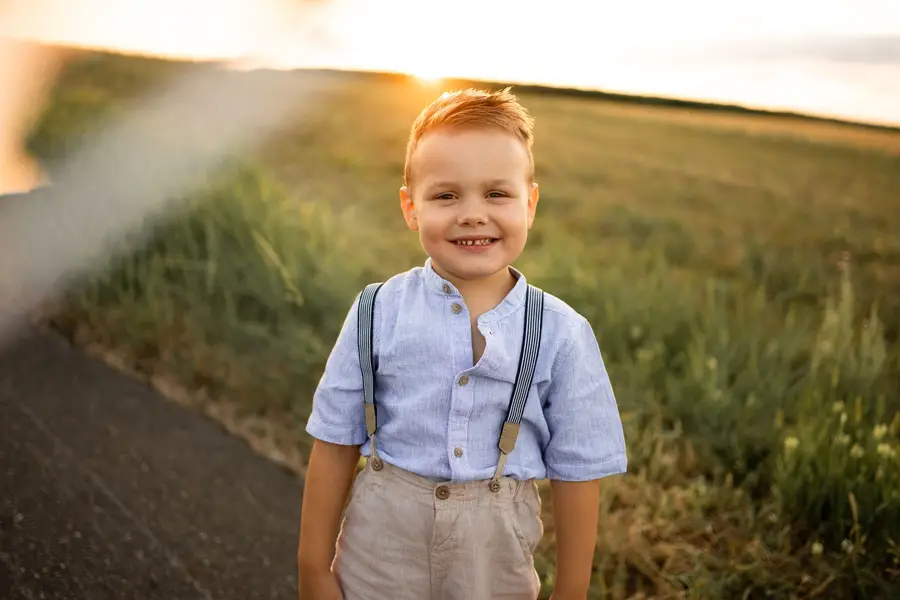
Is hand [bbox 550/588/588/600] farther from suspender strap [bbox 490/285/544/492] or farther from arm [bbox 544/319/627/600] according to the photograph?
suspender strap [bbox 490/285/544/492]

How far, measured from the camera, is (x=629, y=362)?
3076 mm

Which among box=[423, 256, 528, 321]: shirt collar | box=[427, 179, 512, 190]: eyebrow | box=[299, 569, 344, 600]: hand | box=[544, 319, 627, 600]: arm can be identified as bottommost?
box=[299, 569, 344, 600]: hand

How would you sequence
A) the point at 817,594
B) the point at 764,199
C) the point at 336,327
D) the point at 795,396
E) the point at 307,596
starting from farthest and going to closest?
the point at 764,199
the point at 336,327
the point at 795,396
the point at 817,594
the point at 307,596

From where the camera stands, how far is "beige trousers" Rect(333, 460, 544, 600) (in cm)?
151

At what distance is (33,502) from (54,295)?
1767 mm

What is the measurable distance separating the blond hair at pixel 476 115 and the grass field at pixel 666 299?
1.36m

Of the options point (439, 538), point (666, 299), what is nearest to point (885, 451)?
point (666, 299)

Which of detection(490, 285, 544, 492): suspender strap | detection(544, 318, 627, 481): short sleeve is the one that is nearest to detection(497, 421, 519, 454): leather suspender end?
detection(490, 285, 544, 492): suspender strap

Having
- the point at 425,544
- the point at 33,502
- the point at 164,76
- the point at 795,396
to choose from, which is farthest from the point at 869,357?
the point at 164,76

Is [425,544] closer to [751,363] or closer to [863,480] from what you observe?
[863,480]

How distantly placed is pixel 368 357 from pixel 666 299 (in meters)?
2.05

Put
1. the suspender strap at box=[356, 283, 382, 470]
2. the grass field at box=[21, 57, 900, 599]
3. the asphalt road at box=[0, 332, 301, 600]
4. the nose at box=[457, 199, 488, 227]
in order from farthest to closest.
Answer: the grass field at box=[21, 57, 900, 599] → the asphalt road at box=[0, 332, 301, 600] → the suspender strap at box=[356, 283, 382, 470] → the nose at box=[457, 199, 488, 227]

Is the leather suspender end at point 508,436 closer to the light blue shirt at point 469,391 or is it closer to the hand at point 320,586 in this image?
the light blue shirt at point 469,391

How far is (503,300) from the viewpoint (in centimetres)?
157
